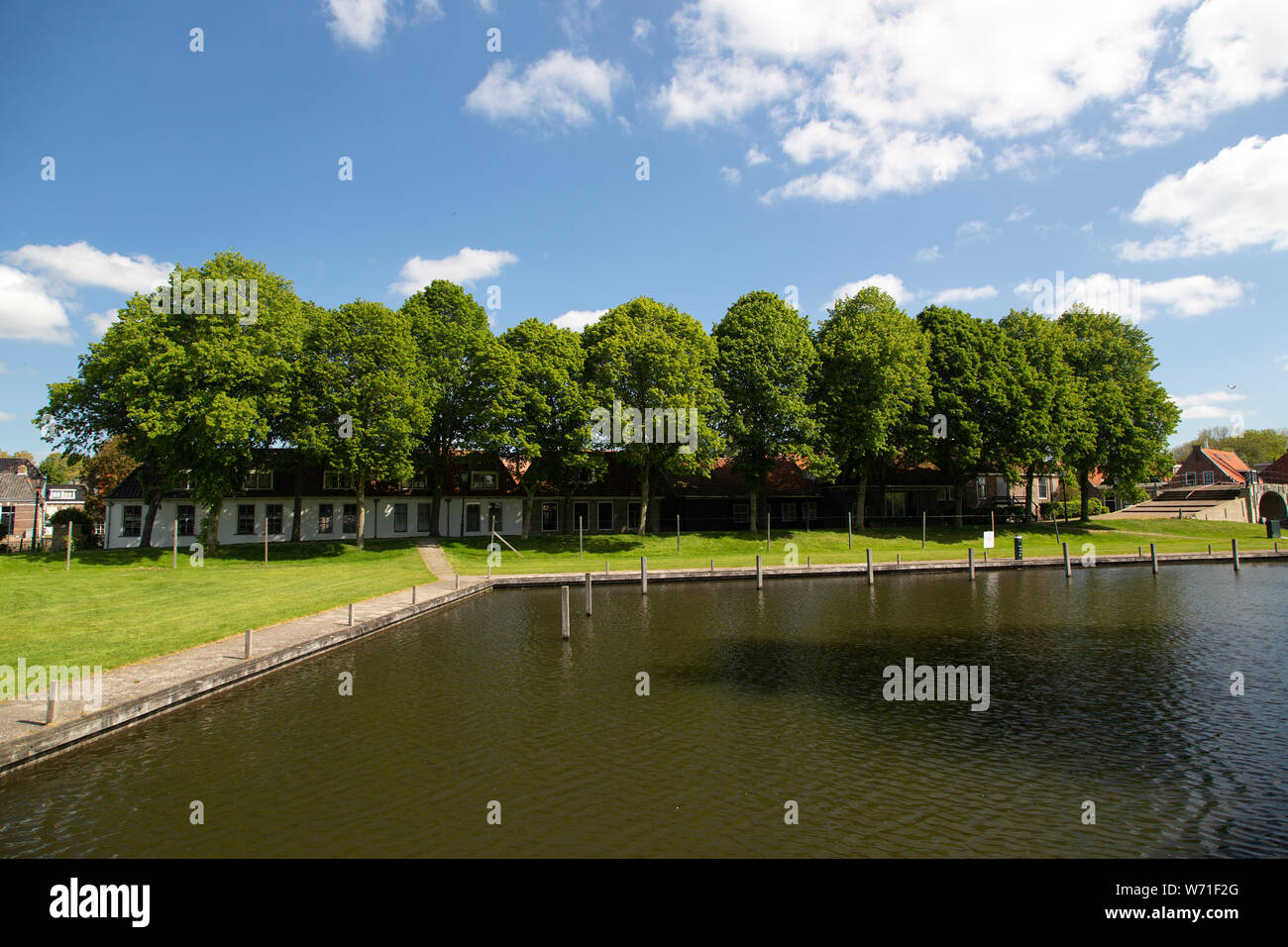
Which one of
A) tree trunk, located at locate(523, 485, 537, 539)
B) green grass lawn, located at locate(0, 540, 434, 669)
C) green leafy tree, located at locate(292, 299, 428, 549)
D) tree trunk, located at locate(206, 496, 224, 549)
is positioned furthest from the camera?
tree trunk, located at locate(523, 485, 537, 539)

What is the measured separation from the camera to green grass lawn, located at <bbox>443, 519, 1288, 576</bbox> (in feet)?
141

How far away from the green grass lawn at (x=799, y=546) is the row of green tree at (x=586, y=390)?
4.94 meters

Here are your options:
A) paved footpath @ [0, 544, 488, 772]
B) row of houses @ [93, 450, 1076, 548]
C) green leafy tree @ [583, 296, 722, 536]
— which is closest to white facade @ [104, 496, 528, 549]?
row of houses @ [93, 450, 1076, 548]

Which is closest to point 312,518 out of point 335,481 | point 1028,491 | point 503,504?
point 335,481

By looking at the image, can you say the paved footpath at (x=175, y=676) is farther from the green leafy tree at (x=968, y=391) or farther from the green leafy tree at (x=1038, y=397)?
the green leafy tree at (x=1038, y=397)

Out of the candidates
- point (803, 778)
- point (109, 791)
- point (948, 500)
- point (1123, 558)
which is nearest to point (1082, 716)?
point (803, 778)

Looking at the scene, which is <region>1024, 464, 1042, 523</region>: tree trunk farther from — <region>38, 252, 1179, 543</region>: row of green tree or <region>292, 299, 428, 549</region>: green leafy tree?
<region>292, 299, 428, 549</region>: green leafy tree

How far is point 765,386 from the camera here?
51594mm

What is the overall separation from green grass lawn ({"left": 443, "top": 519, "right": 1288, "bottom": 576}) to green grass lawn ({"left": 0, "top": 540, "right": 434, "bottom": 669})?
7.21 m

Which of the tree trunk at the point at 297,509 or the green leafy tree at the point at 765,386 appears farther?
the tree trunk at the point at 297,509

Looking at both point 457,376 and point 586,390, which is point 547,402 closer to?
point 586,390

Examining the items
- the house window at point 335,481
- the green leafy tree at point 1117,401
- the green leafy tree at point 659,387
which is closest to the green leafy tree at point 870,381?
the green leafy tree at point 659,387

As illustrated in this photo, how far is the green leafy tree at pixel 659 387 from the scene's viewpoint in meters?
48.0

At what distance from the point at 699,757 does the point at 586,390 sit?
4106 cm
